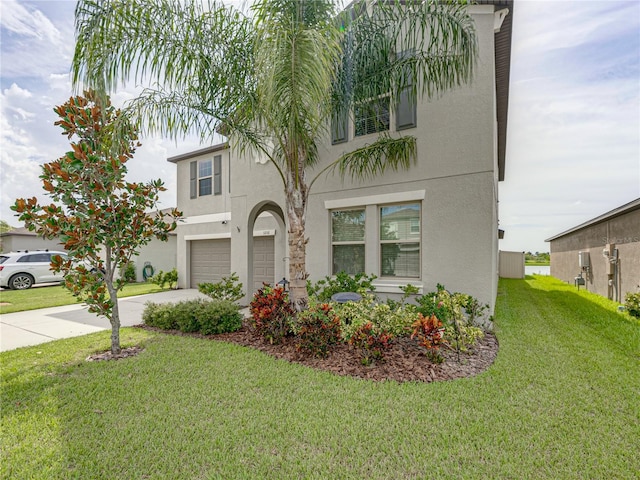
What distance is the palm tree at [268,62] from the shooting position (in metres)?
5.08

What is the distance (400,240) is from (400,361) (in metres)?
3.27

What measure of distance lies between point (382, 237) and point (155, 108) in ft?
17.8

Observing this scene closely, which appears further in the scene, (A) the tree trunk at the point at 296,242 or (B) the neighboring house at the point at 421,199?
(B) the neighboring house at the point at 421,199

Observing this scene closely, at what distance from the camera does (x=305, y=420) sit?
338 cm

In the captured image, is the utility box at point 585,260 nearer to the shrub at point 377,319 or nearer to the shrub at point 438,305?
the shrub at point 438,305

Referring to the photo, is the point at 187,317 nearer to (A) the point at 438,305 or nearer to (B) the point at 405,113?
(A) the point at 438,305

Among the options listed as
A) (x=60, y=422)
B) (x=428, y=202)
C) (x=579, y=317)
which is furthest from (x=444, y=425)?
(x=579, y=317)

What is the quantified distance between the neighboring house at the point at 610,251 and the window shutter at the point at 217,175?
1432 cm

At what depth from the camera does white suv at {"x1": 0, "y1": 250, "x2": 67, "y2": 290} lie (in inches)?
596

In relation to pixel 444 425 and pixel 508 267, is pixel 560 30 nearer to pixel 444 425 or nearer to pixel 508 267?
pixel 444 425

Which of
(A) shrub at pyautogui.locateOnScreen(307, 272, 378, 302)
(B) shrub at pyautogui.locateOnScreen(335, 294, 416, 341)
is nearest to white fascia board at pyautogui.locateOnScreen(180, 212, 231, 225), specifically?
(A) shrub at pyautogui.locateOnScreen(307, 272, 378, 302)

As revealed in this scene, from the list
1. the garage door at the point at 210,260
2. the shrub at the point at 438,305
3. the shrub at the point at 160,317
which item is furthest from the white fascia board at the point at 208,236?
the shrub at the point at 438,305

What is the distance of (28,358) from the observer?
5.52 meters

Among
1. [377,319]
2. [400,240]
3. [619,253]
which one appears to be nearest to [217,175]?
[400,240]
